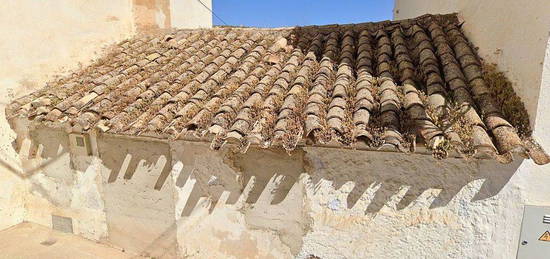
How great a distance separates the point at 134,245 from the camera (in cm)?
542

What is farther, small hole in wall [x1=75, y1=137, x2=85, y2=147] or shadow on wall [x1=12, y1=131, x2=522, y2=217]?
small hole in wall [x1=75, y1=137, x2=85, y2=147]

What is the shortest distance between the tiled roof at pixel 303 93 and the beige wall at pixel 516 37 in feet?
0.81

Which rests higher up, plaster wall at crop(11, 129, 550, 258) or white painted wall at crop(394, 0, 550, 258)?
white painted wall at crop(394, 0, 550, 258)

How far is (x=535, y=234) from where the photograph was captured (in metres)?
3.44

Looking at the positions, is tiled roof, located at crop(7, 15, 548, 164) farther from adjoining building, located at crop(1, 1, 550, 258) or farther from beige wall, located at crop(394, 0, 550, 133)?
beige wall, located at crop(394, 0, 550, 133)

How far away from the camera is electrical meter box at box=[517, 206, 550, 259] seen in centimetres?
334

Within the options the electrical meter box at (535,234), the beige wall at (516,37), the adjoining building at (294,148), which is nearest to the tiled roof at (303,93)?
the adjoining building at (294,148)

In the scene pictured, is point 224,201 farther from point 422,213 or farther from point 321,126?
point 422,213

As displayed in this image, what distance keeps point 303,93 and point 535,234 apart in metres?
3.06

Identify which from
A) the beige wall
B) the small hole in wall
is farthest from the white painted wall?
the small hole in wall

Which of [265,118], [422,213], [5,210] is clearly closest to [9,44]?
[5,210]

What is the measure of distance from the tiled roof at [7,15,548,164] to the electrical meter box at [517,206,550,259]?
973 mm

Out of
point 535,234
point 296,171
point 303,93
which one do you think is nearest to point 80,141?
point 296,171

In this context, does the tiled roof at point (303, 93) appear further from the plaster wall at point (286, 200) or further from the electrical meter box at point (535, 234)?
the electrical meter box at point (535, 234)
